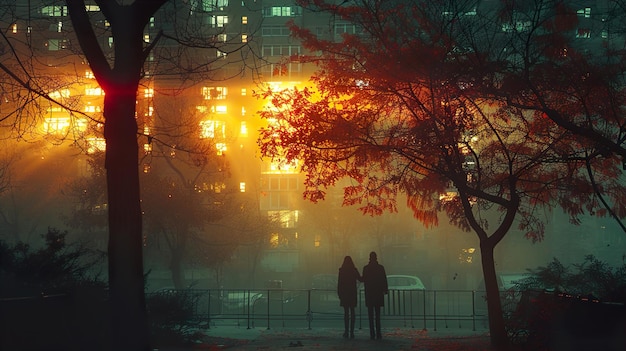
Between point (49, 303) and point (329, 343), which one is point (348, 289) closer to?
point (329, 343)

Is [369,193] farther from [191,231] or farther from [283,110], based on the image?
[191,231]

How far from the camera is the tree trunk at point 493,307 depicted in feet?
59.1

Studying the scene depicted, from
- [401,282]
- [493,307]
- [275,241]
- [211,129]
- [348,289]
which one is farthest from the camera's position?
[275,241]

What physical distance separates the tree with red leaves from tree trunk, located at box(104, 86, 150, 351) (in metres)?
7.59

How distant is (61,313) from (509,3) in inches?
401

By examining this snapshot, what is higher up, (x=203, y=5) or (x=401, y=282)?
(x=203, y=5)

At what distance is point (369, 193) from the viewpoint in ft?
65.9

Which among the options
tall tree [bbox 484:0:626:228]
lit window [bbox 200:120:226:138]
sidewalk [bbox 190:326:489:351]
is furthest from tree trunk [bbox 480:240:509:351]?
lit window [bbox 200:120:226:138]

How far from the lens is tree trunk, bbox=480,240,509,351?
18000 mm

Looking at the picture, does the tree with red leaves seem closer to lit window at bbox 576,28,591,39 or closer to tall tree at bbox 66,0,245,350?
lit window at bbox 576,28,591,39

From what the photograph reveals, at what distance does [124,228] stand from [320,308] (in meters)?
32.5

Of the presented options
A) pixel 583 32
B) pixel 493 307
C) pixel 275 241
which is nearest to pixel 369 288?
pixel 493 307

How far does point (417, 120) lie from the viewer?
1775 centimetres

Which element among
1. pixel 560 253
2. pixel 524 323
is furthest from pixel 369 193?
pixel 560 253
